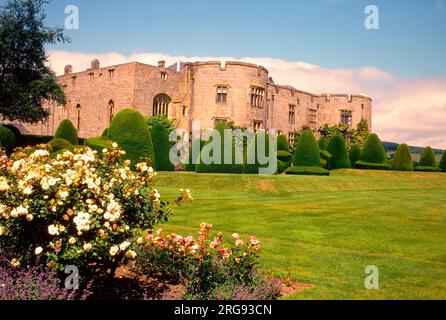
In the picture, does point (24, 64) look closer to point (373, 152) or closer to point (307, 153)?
point (307, 153)

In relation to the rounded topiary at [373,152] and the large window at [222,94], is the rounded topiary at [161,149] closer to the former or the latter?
the large window at [222,94]

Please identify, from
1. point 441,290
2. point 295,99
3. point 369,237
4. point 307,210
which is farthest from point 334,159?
point 441,290

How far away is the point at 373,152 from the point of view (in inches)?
1594

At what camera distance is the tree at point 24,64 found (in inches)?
1160

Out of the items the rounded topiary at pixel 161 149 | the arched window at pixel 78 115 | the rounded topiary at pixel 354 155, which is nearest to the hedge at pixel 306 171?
the rounded topiary at pixel 161 149

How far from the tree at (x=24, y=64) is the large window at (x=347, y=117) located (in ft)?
126

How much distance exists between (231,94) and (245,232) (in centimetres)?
3291

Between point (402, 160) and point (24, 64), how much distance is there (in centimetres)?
3204

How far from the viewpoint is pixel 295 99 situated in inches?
2108

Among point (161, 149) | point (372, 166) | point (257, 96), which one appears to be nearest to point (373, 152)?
point (372, 166)

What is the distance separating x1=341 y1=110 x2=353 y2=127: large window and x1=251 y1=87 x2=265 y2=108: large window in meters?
17.7

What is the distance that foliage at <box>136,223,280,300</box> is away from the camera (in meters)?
6.21

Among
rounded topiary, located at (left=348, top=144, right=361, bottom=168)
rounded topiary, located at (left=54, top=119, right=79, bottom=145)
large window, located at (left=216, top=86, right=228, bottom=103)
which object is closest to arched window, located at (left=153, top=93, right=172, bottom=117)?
large window, located at (left=216, top=86, right=228, bottom=103)

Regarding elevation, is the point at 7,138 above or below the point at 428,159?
above
